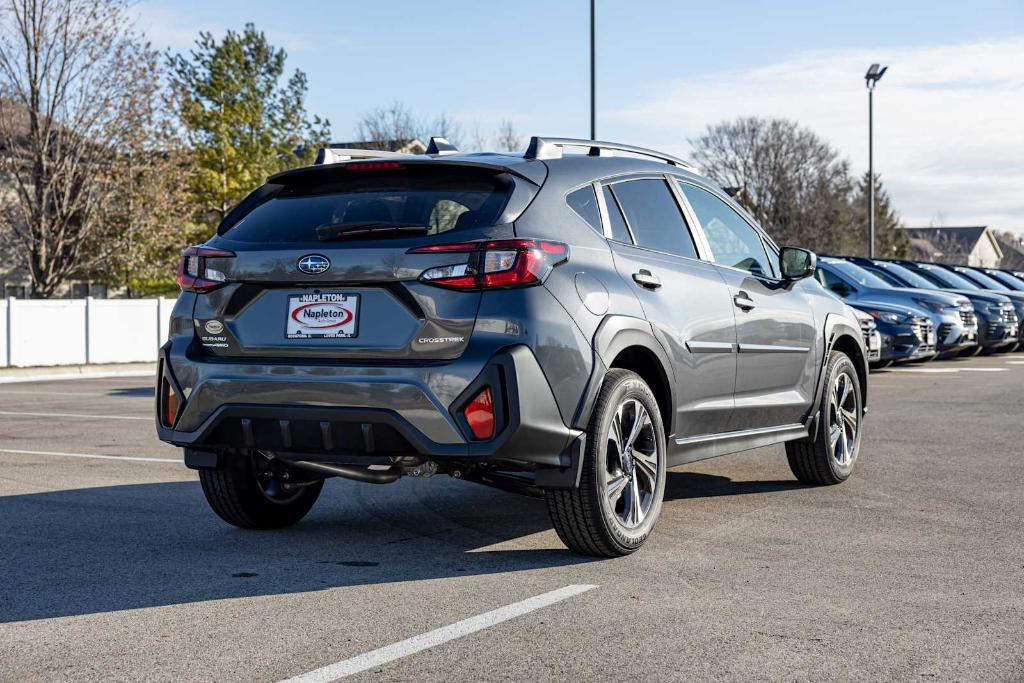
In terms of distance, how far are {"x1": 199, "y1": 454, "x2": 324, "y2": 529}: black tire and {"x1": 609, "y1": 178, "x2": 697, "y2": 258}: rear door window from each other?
2.15 meters

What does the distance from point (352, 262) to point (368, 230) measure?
19 cm

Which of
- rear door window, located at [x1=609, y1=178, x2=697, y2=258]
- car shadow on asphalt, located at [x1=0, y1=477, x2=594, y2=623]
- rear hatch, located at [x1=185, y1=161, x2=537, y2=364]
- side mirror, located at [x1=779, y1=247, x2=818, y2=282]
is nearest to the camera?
car shadow on asphalt, located at [x1=0, y1=477, x2=594, y2=623]

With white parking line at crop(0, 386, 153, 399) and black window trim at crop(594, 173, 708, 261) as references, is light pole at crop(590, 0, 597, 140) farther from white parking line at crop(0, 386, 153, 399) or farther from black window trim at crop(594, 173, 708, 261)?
black window trim at crop(594, 173, 708, 261)


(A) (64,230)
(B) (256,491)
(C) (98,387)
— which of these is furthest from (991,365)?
(A) (64,230)

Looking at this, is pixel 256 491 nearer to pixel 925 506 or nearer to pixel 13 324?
pixel 925 506

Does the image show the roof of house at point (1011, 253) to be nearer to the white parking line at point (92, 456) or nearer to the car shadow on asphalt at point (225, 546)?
the white parking line at point (92, 456)

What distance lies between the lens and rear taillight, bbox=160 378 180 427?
5811 millimetres

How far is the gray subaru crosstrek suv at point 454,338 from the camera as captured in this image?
523cm

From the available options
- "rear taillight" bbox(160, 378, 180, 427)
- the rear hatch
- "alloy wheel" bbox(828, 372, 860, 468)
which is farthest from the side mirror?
"rear taillight" bbox(160, 378, 180, 427)

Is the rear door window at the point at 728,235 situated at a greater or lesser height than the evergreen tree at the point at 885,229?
lesser

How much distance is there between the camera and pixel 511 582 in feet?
17.3

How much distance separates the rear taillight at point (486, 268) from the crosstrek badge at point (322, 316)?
0.37m

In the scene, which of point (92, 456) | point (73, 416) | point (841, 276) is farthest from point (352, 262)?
point (841, 276)

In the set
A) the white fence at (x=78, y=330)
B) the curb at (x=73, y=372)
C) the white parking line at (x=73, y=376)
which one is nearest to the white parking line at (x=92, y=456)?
the white parking line at (x=73, y=376)
